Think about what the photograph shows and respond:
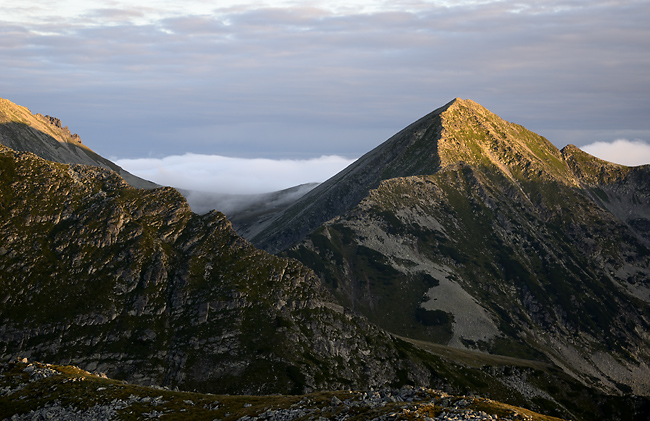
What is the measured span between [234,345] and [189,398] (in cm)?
8021

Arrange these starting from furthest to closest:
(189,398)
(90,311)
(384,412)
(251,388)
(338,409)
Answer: (90,311)
(251,388)
(189,398)
(338,409)
(384,412)

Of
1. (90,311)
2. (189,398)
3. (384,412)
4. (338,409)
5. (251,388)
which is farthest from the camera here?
(90,311)

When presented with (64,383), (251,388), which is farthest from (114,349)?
(64,383)

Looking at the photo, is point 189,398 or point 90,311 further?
point 90,311

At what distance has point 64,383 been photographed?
107812 millimetres

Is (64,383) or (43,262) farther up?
(43,262)

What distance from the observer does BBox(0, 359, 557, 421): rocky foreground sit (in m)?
81.9

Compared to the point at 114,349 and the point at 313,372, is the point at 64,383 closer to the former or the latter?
the point at 114,349

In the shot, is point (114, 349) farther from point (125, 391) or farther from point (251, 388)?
point (125, 391)

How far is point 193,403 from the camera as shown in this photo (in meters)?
105

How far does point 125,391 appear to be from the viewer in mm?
107312

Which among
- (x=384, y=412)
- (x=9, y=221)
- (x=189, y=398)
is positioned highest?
(x=9, y=221)

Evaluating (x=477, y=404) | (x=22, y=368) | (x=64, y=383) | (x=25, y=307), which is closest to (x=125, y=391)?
(x=64, y=383)

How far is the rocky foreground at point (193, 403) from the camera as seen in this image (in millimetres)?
81938
